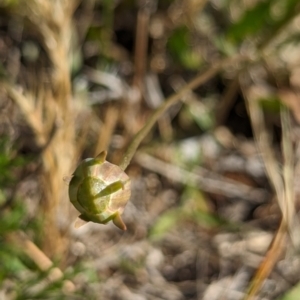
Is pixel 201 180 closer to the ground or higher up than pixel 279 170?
higher up

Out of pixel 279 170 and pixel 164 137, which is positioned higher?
pixel 164 137

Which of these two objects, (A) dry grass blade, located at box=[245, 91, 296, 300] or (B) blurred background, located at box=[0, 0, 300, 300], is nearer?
(B) blurred background, located at box=[0, 0, 300, 300]

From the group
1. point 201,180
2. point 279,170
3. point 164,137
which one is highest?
point 164,137

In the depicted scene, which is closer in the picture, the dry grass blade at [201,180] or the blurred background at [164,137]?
the blurred background at [164,137]

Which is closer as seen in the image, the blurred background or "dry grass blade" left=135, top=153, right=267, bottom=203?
the blurred background

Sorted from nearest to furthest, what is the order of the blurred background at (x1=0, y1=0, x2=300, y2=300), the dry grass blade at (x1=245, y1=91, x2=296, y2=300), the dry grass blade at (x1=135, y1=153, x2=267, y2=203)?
1. the blurred background at (x1=0, y1=0, x2=300, y2=300)
2. the dry grass blade at (x1=245, y1=91, x2=296, y2=300)
3. the dry grass blade at (x1=135, y1=153, x2=267, y2=203)

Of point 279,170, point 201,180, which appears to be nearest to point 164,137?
point 201,180

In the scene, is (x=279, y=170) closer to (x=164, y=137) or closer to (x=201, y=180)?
(x=201, y=180)

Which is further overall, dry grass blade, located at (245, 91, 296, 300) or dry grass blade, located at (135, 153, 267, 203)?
dry grass blade, located at (135, 153, 267, 203)

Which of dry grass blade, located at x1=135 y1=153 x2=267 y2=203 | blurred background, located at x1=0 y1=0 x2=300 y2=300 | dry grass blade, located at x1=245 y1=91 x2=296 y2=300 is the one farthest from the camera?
dry grass blade, located at x1=135 y1=153 x2=267 y2=203
